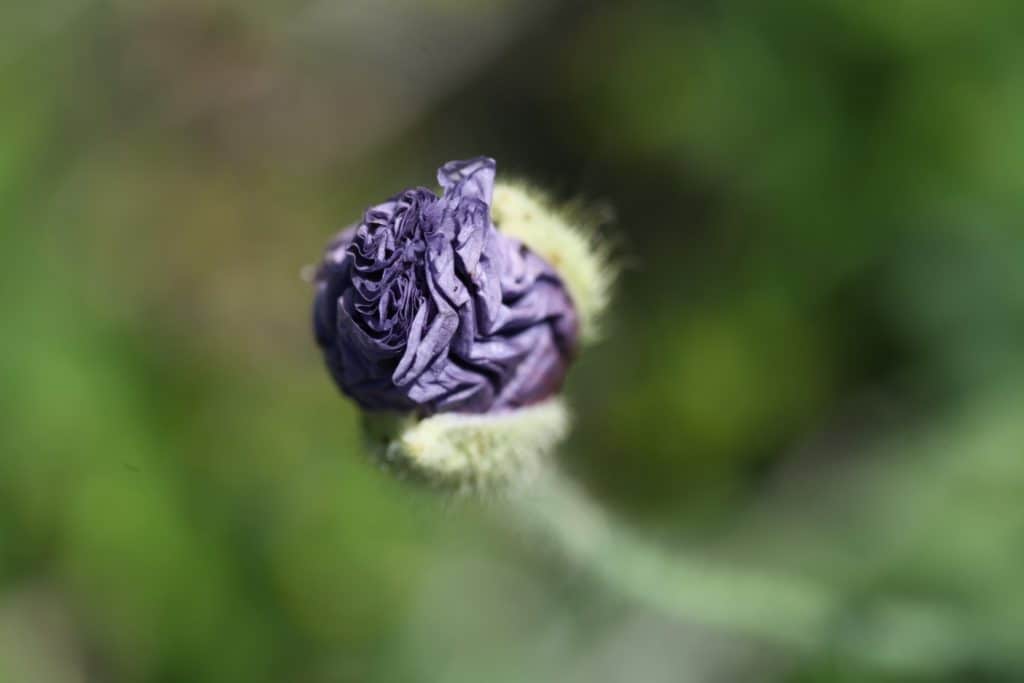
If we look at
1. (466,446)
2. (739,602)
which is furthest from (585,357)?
(466,446)

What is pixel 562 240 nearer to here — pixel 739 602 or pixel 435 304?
pixel 435 304

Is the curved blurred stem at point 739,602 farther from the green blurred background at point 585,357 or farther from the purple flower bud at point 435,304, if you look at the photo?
the purple flower bud at point 435,304

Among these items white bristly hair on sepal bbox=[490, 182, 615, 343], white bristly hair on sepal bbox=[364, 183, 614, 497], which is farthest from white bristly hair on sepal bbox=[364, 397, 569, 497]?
white bristly hair on sepal bbox=[490, 182, 615, 343]

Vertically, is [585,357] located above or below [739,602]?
above

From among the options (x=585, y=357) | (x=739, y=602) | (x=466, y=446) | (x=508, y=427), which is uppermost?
(x=585, y=357)

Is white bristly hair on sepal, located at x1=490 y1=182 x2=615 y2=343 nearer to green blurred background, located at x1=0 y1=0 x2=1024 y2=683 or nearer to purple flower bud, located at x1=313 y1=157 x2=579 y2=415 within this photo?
purple flower bud, located at x1=313 y1=157 x2=579 y2=415

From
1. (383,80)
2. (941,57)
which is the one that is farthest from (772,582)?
(383,80)
